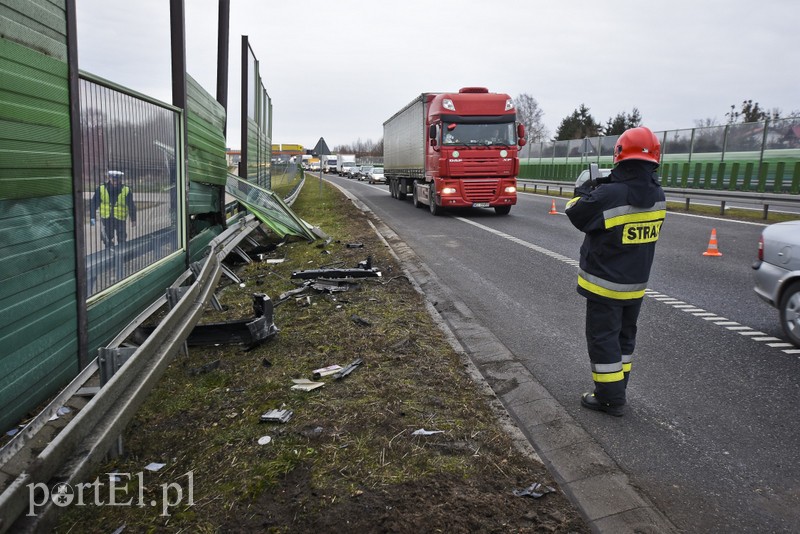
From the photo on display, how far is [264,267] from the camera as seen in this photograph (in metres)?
9.70

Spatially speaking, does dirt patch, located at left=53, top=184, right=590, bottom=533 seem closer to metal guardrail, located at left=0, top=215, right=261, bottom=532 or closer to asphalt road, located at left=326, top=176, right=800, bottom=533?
metal guardrail, located at left=0, top=215, right=261, bottom=532

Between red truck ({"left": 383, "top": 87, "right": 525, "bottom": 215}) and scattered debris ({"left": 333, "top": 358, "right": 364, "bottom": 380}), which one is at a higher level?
red truck ({"left": 383, "top": 87, "right": 525, "bottom": 215})

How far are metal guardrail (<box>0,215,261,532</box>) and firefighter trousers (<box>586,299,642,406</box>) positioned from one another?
2772 millimetres

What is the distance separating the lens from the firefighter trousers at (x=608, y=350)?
3.96m

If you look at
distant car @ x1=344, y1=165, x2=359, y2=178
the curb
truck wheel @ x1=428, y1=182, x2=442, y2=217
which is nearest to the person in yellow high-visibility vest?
the curb

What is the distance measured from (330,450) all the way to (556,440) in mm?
1372

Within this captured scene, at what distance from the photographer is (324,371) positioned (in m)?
4.62

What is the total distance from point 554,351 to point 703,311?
2380 millimetres

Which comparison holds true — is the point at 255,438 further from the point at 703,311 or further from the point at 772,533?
the point at 703,311

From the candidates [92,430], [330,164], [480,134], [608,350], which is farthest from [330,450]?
[330,164]

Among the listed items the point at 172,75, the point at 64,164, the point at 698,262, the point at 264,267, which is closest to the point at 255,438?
the point at 64,164

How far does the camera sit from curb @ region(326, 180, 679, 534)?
2801 mm

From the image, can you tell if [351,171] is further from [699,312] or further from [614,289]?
[614,289]

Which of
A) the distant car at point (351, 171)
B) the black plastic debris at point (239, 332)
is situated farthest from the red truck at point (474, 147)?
the distant car at point (351, 171)
